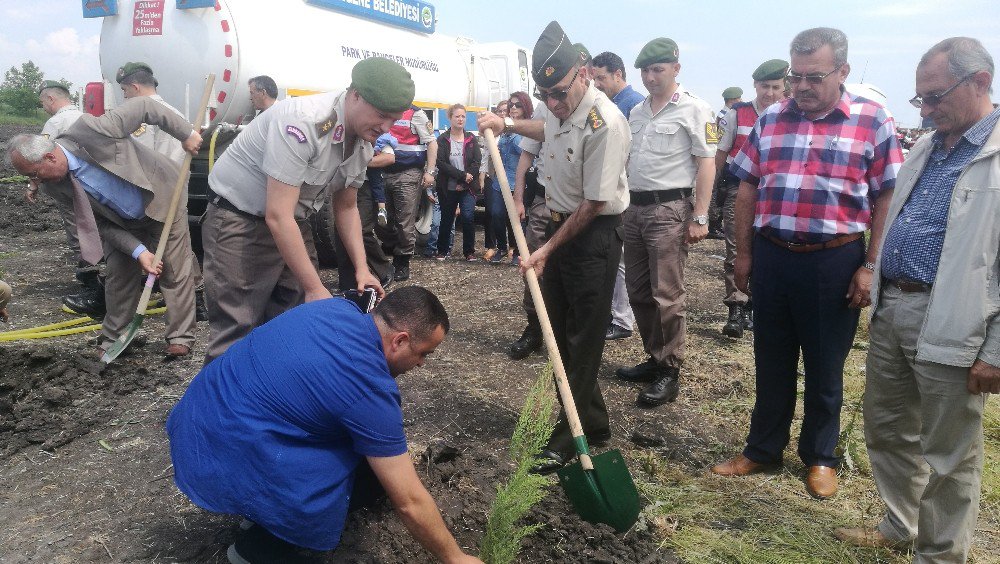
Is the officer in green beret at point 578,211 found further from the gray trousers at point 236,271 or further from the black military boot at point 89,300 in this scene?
the black military boot at point 89,300

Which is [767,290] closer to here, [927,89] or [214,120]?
[927,89]

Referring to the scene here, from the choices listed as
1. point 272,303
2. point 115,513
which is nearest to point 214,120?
point 272,303

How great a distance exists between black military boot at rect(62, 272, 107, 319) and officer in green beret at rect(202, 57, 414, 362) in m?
3.23

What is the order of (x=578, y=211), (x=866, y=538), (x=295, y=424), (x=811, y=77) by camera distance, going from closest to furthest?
(x=295, y=424) → (x=866, y=538) → (x=811, y=77) → (x=578, y=211)

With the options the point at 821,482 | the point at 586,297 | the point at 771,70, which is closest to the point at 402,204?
the point at 771,70

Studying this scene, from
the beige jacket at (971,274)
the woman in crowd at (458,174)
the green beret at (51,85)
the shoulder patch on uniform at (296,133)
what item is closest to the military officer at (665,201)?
the beige jacket at (971,274)

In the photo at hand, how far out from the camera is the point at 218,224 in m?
3.33

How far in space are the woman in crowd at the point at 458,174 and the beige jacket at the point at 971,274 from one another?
6.51m

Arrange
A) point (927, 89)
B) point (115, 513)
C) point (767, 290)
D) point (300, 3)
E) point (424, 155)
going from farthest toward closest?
point (300, 3) < point (424, 155) < point (767, 290) < point (115, 513) < point (927, 89)

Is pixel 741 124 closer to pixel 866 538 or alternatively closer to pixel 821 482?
pixel 821 482

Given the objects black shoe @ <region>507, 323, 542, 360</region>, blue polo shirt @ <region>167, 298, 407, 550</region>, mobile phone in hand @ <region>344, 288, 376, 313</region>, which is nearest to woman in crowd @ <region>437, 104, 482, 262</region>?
black shoe @ <region>507, 323, 542, 360</region>

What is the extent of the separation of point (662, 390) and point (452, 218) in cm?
496

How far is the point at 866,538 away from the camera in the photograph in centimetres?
286

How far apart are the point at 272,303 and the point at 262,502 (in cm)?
155
